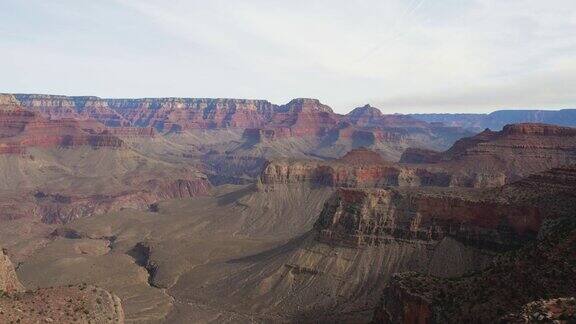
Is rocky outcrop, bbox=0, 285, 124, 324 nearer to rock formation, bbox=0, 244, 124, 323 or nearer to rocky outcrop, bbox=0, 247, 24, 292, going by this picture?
rock formation, bbox=0, 244, 124, 323

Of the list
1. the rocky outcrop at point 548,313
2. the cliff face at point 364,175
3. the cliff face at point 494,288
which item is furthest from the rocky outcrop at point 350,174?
the rocky outcrop at point 548,313

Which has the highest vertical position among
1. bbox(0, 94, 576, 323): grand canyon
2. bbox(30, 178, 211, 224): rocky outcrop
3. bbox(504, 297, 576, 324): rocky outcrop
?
bbox(504, 297, 576, 324): rocky outcrop

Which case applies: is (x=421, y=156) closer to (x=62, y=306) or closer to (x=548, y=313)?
(x=62, y=306)

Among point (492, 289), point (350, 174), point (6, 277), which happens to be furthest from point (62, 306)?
point (350, 174)

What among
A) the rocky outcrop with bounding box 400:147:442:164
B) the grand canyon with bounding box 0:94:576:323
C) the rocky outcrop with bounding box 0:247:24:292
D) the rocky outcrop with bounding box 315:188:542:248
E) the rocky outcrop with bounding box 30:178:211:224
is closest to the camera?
the grand canyon with bounding box 0:94:576:323

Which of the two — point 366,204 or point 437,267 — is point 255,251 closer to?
point 366,204

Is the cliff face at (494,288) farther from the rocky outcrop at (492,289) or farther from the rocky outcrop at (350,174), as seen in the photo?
the rocky outcrop at (350,174)

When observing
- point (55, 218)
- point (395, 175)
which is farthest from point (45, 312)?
point (55, 218)

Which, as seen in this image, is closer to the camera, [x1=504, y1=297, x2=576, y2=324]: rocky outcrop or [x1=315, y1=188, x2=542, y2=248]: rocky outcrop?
[x1=504, y1=297, x2=576, y2=324]: rocky outcrop

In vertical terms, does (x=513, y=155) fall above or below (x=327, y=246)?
above

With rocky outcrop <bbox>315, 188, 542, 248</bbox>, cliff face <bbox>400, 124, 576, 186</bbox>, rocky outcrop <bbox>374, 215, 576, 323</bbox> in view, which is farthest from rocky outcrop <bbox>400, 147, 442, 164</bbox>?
rocky outcrop <bbox>374, 215, 576, 323</bbox>
